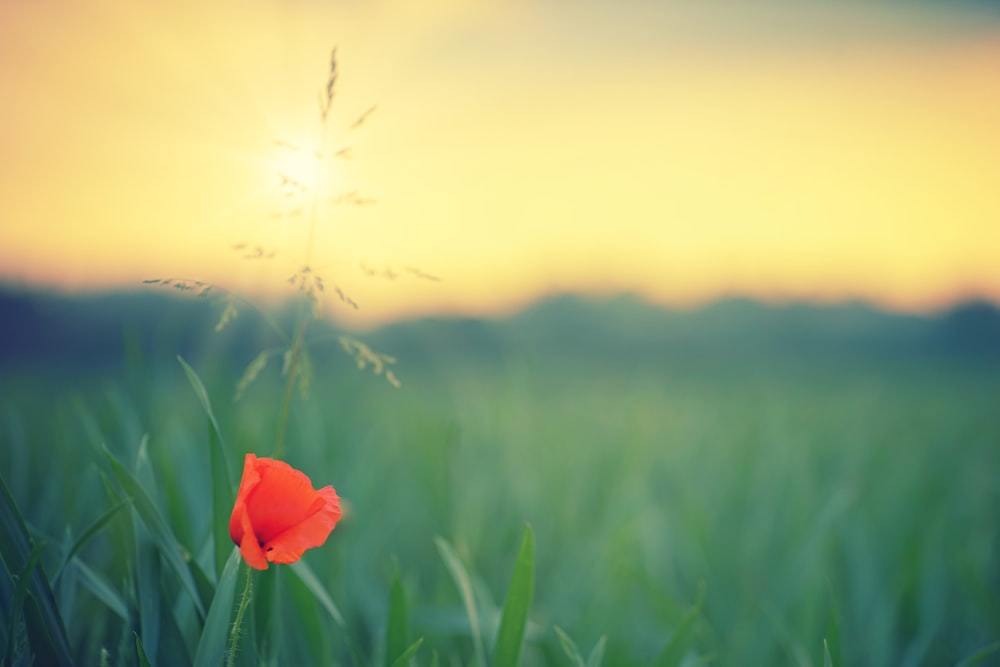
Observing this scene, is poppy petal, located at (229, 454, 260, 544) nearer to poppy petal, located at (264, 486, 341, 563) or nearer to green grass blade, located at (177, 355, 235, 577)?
poppy petal, located at (264, 486, 341, 563)

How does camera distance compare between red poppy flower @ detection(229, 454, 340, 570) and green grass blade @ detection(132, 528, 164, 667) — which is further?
green grass blade @ detection(132, 528, 164, 667)

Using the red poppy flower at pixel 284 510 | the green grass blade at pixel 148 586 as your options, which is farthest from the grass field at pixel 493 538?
the red poppy flower at pixel 284 510

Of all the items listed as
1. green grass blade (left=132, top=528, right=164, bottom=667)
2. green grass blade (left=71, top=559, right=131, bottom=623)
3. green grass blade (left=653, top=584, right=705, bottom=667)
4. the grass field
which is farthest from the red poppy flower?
green grass blade (left=653, top=584, right=705, bottom=667)

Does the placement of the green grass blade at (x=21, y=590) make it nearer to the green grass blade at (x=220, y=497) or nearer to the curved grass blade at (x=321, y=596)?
the green grass blade at (x=220, y=497)

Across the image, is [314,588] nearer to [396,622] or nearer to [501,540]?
[396,622]

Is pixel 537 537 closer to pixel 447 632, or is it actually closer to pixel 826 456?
pixel 447 632

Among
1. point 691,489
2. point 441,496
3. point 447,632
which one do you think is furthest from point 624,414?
point 447,632
